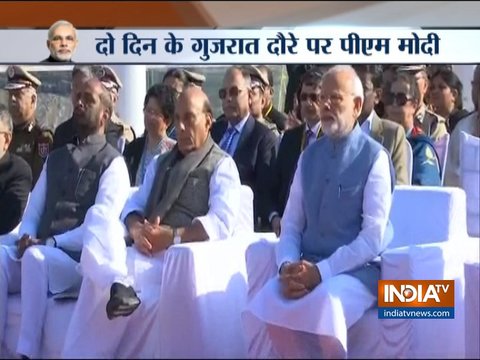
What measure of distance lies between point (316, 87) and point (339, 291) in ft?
1.95

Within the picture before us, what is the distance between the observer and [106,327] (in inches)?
104

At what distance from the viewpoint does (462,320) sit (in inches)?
103

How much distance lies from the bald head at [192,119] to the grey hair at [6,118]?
50 centimetres

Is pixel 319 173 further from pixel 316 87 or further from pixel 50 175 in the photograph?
pixel 50 175

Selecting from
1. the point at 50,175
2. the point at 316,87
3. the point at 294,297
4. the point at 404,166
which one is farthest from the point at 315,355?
the point at 50,175

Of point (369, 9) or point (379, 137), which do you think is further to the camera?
point (369, 9)

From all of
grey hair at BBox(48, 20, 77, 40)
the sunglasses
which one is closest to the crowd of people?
the sunglasses

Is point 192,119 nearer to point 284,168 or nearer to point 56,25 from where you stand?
point 284,168

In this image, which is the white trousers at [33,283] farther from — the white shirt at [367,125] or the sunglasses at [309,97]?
the white shirt at [367,125]

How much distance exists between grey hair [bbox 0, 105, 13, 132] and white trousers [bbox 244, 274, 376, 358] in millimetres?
889

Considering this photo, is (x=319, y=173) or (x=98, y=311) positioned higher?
(x=319, y=173)

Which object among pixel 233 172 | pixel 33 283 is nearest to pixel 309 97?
pixel 233 172

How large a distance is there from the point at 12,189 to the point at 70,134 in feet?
0.81

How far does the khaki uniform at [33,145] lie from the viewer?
2.62 meters
